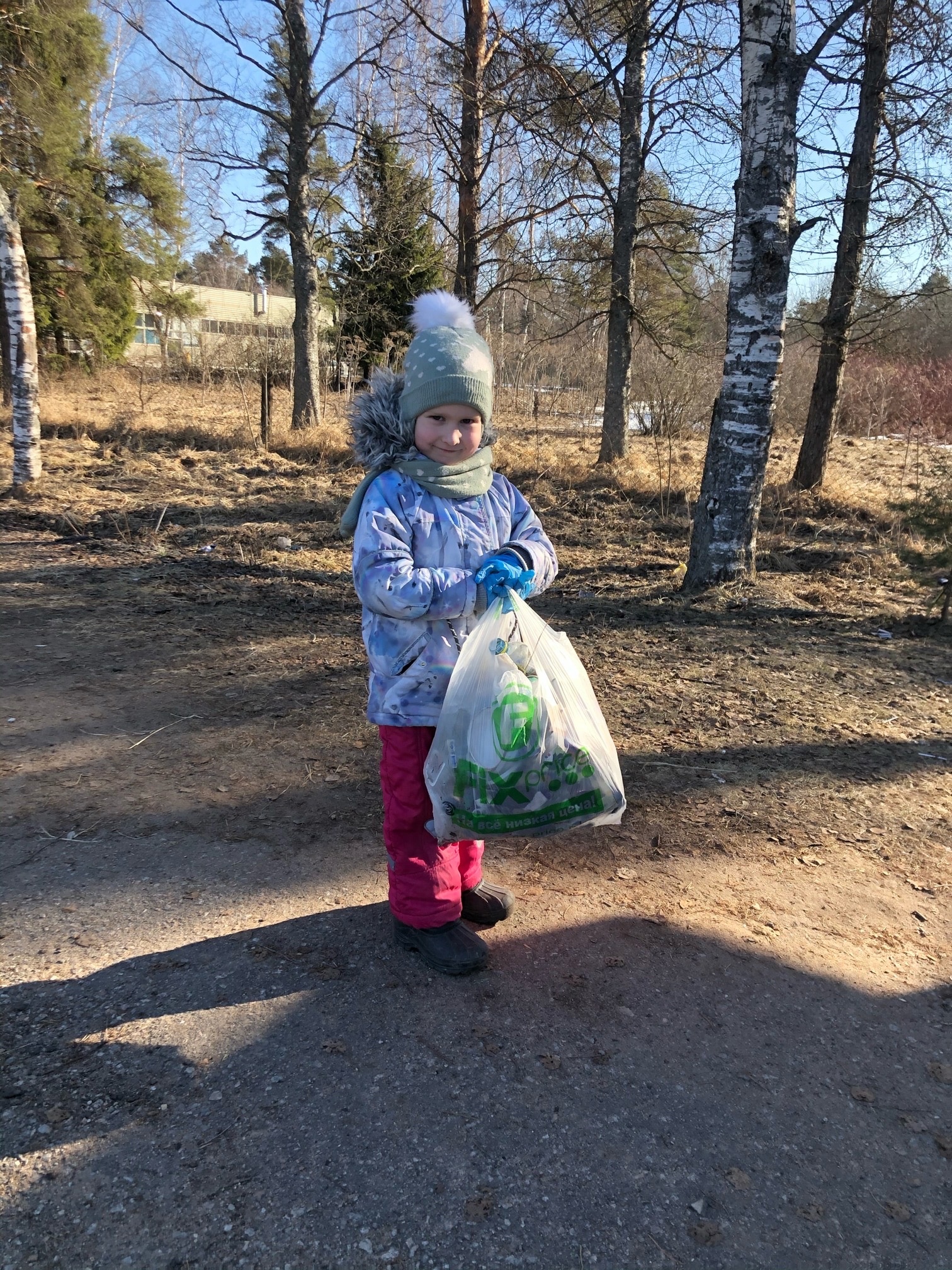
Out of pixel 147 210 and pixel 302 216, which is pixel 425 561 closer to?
pixel 302 216

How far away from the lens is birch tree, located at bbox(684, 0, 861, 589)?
550cm

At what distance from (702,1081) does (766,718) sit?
2.48m

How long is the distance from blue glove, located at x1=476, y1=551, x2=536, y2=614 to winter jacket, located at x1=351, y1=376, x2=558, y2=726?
37mm

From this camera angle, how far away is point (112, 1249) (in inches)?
58.9

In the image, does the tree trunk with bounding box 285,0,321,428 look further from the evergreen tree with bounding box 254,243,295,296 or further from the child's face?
the evergreen tree with bounding box 254,243,295,296

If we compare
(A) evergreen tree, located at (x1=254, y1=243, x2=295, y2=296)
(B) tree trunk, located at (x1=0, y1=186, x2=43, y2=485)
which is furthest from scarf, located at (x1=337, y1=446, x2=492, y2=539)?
(A) evergreen tree, located at (x1=254, y1=243, x2=295, y2=296)

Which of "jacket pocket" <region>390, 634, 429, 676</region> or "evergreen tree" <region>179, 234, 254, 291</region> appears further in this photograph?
"evergreen tree" <region>179, 234, 254, 291</region>

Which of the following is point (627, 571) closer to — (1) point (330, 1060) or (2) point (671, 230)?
(1) point (330, 1060)

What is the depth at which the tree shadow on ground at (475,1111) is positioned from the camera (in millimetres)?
1570

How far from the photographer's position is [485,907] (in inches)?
99.9

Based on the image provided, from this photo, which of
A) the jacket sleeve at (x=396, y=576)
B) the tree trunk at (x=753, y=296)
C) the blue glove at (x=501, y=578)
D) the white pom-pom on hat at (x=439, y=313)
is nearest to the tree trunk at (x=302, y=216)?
the tree trunk at (x=753, y=296)

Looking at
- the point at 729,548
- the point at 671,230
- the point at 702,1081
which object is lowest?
the point at 702,1081

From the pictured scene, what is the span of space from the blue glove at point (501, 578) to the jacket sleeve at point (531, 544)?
0.08m

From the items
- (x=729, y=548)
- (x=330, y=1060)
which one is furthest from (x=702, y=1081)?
(x=729, y=548)
